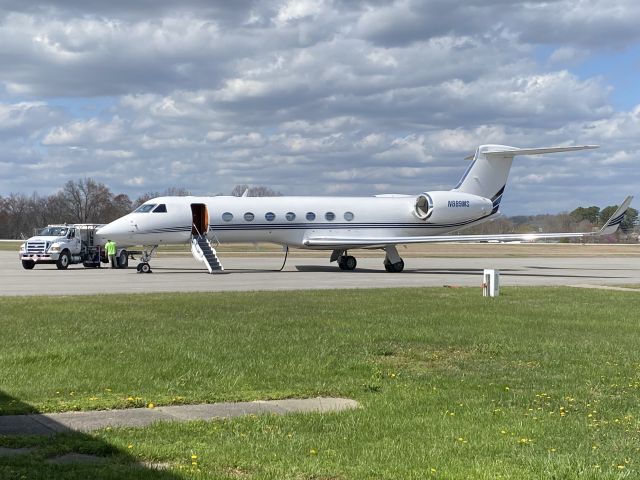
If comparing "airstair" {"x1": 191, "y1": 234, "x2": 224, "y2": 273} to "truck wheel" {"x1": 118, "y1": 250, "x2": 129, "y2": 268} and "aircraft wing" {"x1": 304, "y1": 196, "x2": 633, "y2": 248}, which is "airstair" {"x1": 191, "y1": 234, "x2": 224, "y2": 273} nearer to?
"aircraft wing" {"x1": 304, "y1": 196, "x2": 633, "y2": 248}

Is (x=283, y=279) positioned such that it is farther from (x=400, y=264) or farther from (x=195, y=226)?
(x=400, y=264)

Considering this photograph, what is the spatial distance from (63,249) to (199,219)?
8.73m

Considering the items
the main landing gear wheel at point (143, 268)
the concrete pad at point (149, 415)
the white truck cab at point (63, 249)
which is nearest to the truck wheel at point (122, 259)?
the white truck cab at point (63, 249)

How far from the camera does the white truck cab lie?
36.4 m

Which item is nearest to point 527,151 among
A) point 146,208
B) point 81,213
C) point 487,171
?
point 487,171

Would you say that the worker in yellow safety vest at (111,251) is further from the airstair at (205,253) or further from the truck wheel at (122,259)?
the airstair at (205,253)

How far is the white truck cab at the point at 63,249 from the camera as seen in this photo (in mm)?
36375

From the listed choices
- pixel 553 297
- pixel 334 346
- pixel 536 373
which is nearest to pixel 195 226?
pixel 553 297

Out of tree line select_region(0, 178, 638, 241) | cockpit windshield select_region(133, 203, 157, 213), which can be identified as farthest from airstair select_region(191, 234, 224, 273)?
tree line select_region(0, 178, 638, 241)

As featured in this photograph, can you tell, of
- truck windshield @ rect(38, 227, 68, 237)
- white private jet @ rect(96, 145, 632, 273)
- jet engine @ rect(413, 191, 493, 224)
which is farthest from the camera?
truck windshield @ rect(38, 227, 68, 237)

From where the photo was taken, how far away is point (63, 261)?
1454 inches

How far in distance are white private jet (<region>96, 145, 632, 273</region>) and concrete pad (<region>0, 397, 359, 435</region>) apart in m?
23.7

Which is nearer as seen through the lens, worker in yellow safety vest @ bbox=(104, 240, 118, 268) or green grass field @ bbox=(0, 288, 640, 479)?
green grass field @ bbox=(0, 288, 640, 479)

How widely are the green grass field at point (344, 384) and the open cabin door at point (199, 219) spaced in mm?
15784
